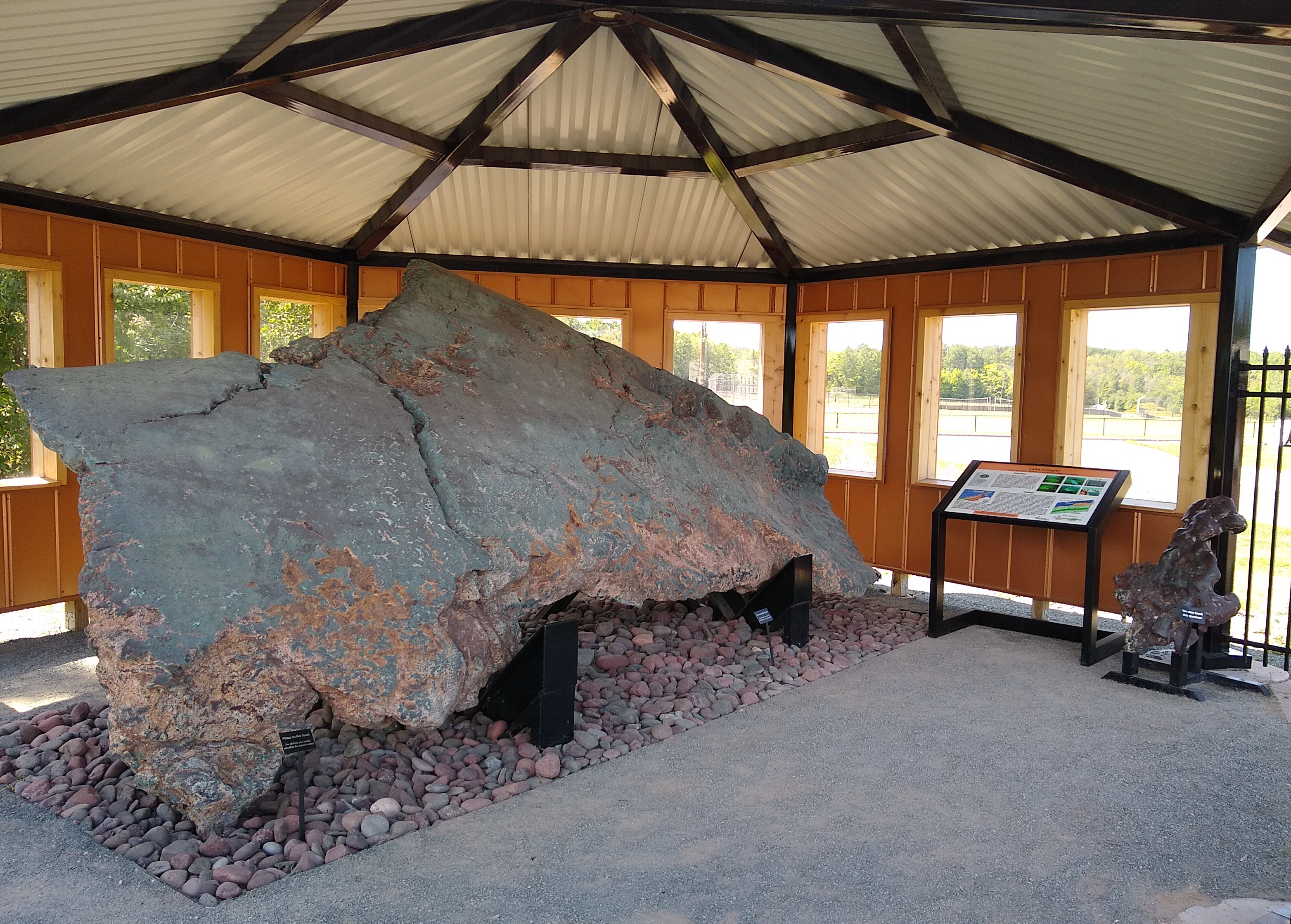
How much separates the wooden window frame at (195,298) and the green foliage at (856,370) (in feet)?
35.4

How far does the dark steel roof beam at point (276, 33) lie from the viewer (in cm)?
485

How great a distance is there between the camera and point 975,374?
58.9 ft

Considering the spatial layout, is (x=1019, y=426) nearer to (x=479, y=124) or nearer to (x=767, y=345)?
(x=767, y=345)

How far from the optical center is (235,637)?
3.72 meters

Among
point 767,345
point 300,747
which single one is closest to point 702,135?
point 767,345

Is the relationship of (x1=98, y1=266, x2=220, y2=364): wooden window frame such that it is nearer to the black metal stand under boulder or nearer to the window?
the black metal stand under boulder

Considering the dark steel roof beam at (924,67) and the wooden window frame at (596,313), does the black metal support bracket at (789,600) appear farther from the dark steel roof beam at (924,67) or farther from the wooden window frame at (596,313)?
the wooden window frame at (596,313)

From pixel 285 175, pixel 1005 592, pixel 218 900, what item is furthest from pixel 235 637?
pixel 1005 592

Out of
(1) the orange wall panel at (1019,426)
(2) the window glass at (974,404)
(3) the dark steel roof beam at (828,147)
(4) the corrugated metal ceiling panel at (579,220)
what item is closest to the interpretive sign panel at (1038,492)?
(1) the orange wall panel at (1019,426)

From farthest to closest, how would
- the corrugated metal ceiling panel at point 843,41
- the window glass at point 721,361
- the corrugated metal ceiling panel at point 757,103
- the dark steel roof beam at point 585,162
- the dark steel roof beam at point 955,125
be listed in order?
the window glass at point 721,361
the dark steel roof beam at point 585,162
the corrugated metal ceiling panel at point 757,103
the dark steel roof beam at point 955,125
the corrugated metal ceiling panel at point 843,41

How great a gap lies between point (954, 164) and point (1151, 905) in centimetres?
596

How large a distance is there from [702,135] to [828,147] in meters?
1.13

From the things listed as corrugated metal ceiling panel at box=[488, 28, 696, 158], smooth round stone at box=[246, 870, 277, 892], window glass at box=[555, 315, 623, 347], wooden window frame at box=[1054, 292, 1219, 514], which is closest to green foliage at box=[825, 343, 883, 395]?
window glass at box=[555, 315, 623, 347]

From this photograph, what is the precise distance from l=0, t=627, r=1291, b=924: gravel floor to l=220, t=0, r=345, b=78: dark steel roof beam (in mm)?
4412
